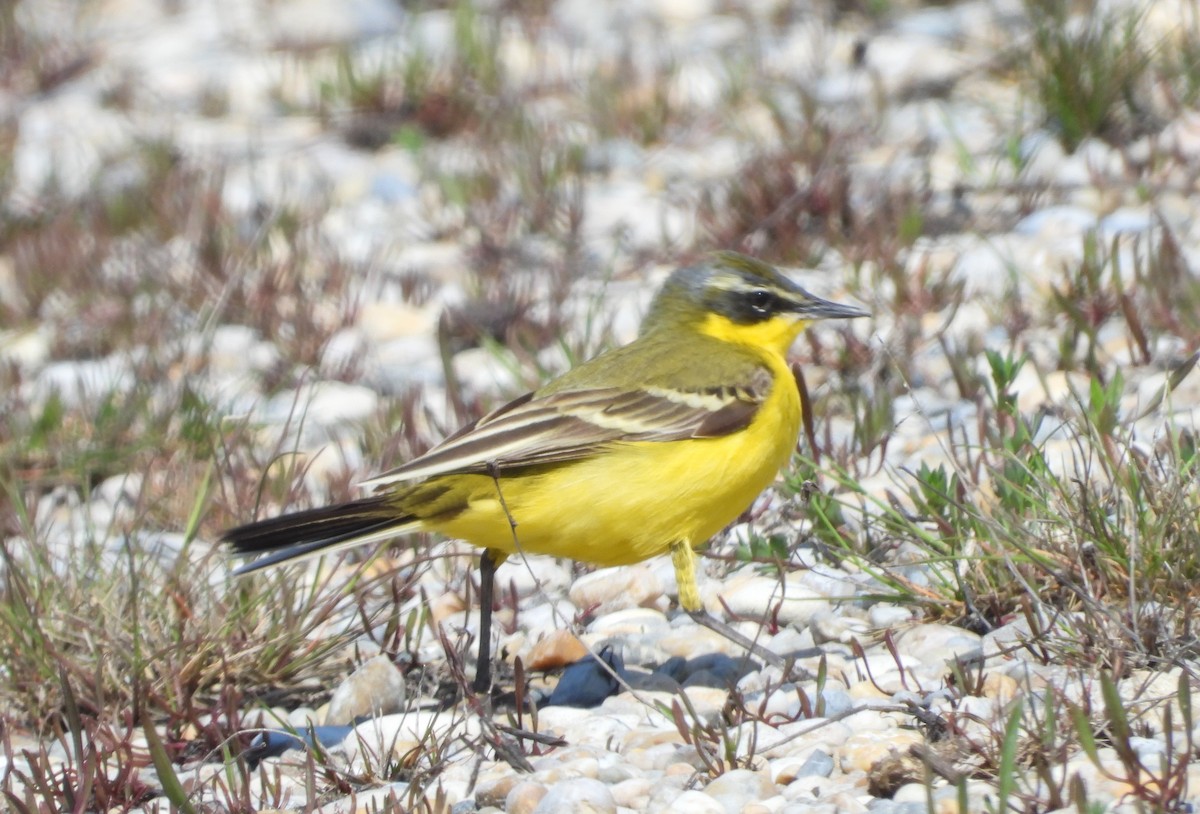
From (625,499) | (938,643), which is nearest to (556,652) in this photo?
(625,499)

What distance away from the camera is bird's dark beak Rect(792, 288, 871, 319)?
6020 mm

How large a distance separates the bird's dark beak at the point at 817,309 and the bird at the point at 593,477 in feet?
1.49

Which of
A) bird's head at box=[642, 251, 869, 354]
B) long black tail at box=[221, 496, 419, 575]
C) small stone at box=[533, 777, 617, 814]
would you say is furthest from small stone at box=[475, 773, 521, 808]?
bird's head at box=[642, 251, 869, 354]

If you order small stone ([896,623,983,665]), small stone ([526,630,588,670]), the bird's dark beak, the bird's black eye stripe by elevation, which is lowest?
small stone ([896,623,983,665])

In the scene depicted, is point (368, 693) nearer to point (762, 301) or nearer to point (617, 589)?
point (617, 589)

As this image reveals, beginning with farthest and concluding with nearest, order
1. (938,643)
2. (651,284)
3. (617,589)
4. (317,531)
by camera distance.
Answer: (651,284), (617,589), (317,531), (938,643)

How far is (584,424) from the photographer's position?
5.23m

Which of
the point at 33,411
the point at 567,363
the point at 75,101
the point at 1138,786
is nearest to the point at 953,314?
the point at 567,363

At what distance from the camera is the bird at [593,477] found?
4.94 m

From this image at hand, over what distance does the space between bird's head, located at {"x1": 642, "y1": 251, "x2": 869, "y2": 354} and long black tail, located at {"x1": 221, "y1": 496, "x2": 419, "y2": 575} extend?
165 cm

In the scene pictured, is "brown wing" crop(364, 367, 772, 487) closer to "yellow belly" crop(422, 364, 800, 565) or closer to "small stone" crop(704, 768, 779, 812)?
"yellow belly" crop(422, 364, 800, 565)

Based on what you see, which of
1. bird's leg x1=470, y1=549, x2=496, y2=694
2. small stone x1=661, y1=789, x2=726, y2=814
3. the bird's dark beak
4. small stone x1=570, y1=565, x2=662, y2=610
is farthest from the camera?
the bird's dark beak

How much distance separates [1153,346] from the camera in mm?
6645

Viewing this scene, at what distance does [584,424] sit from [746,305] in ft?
3.83
